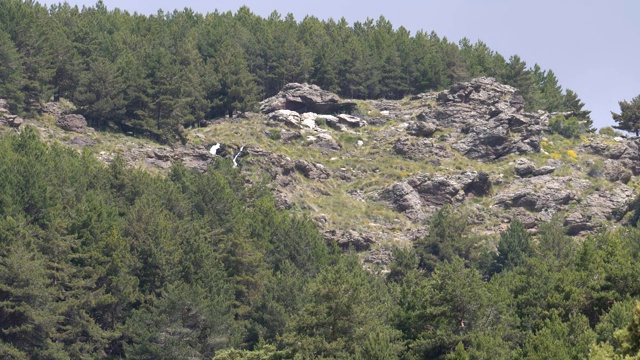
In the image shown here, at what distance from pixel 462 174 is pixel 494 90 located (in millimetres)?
16848

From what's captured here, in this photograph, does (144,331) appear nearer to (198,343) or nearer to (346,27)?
(198,343)

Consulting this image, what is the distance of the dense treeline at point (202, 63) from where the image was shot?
96000 millimetres

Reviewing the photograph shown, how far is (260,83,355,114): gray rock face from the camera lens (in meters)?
110

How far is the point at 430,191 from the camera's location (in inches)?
3848

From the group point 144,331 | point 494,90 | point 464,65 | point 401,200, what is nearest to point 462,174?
point 401,200

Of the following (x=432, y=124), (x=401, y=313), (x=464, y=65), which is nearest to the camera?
(x=401, y=313)

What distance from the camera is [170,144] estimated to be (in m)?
96.2

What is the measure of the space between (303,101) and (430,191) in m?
20.5

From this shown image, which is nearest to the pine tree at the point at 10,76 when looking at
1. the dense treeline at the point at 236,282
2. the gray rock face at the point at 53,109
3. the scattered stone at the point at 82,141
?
the gray rock face at the point at 53,109

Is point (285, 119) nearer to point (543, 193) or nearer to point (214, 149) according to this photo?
point (214, 149)

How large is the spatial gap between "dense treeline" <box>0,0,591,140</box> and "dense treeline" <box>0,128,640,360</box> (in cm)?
1671

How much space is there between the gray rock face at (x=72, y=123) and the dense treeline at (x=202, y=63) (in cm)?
198

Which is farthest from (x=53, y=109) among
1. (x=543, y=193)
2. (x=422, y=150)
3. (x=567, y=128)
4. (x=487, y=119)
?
(x=567, y=128)

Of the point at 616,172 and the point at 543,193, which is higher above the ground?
the point at 616,172
